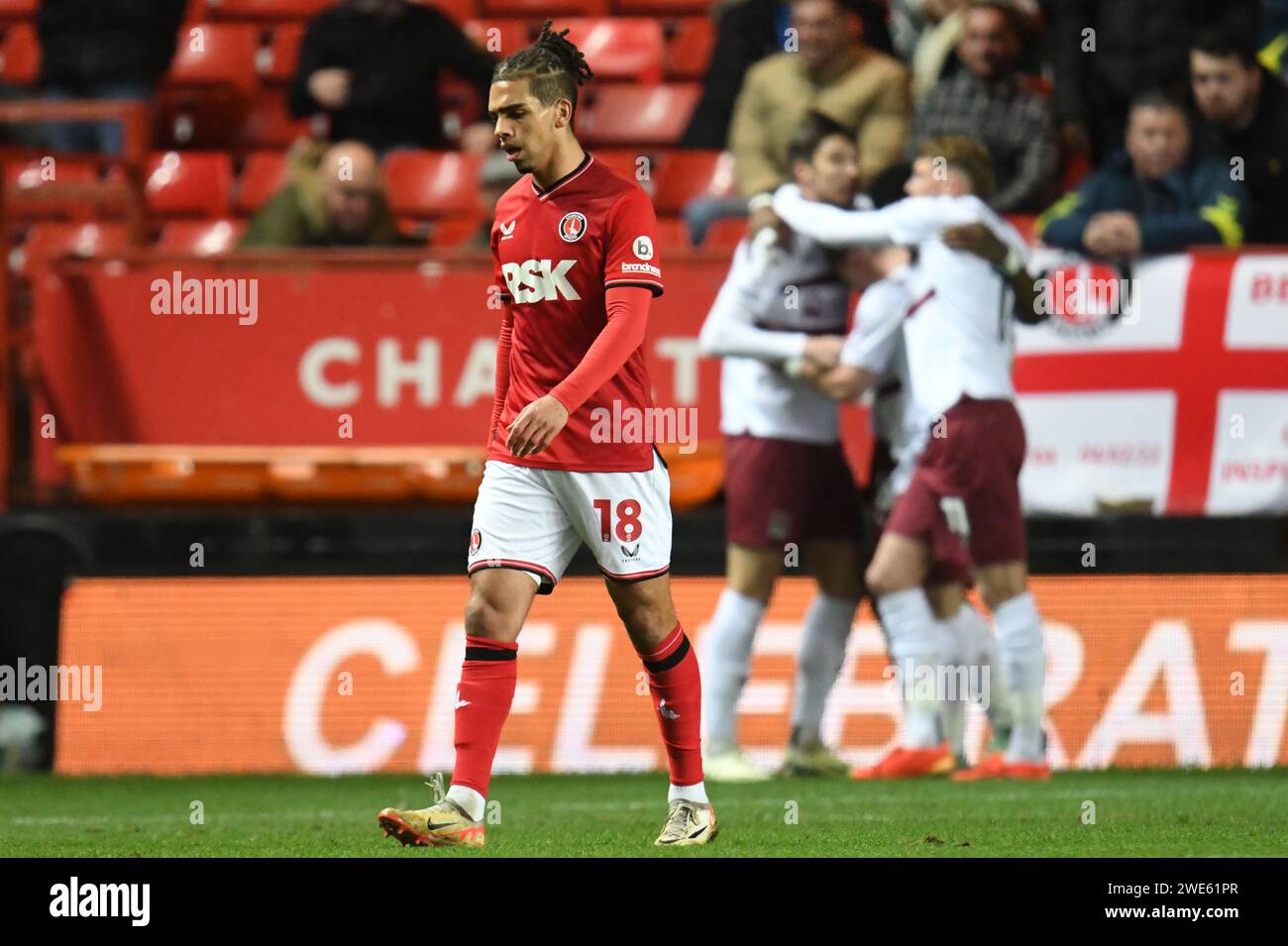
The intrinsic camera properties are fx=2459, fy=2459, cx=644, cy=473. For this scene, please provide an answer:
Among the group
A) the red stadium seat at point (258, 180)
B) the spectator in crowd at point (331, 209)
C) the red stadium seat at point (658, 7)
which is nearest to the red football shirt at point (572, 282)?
the spectator in crowd at point (331, 209)

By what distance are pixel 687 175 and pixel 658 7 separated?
2.11 metres

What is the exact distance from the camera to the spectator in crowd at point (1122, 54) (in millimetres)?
10602

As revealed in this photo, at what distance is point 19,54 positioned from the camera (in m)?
13.9

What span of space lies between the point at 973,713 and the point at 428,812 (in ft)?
13.1

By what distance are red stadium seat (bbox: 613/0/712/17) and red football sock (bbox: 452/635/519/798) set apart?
823cm

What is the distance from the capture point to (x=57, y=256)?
10273 mm

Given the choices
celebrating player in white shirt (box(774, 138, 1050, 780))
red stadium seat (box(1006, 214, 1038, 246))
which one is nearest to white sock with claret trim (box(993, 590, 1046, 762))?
celebrating player in white shirt (box(774, 138, 1050, 780))

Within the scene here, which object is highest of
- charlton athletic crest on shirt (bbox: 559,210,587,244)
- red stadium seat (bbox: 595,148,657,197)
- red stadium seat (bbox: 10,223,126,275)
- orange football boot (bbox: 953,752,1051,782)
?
red stadium seat (bbox: 595,148,657,197)

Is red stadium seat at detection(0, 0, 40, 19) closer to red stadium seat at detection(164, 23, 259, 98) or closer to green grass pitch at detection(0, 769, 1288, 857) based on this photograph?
red stadium seat at detection(164, 23, 259, 98)

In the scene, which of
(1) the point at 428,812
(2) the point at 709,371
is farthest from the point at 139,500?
(1) the point at 428,812

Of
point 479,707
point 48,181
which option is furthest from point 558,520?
point 48,181

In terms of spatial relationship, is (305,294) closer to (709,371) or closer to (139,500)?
(139,500)

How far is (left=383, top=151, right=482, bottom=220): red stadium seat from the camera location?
40.0 feet

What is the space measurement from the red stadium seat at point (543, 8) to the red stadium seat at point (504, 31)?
0.19 ft
